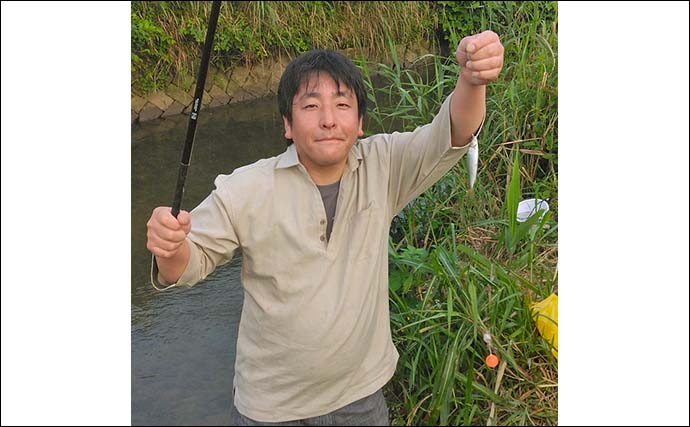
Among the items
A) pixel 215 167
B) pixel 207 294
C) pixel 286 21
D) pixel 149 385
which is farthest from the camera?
pixel 286 21

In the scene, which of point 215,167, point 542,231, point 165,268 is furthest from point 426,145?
point 215,167

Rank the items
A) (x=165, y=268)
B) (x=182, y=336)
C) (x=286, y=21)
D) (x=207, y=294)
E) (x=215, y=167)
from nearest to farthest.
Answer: (x=165, y=268), (x=182, y=336), (x=207, y=294), (x=215, y=167), (x=286, y=21)

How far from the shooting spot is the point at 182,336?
3.04 m

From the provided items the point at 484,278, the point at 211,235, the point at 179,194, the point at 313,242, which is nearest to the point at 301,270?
the point at 313,242

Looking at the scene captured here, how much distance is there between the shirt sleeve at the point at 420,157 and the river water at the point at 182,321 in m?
0.97

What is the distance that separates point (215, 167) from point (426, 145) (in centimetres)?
273

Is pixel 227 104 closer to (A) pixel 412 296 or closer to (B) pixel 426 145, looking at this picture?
(A) pixel 412 296

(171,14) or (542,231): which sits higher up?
(171,14)

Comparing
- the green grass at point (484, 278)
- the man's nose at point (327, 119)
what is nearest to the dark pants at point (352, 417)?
the green grass at point (484, 278)

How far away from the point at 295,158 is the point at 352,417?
0.76 metres

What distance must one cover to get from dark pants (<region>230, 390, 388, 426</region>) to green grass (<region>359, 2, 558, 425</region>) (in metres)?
0.24

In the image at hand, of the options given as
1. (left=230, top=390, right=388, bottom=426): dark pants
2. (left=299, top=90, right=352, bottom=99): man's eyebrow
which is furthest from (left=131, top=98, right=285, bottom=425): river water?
(left=299, top=90, right=352, bottom=99): man's eyebrow

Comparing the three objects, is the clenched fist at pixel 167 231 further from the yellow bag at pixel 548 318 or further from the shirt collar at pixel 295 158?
the yellow bag at pixel 548 318

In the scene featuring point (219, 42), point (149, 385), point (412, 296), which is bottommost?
point (149, 385)
